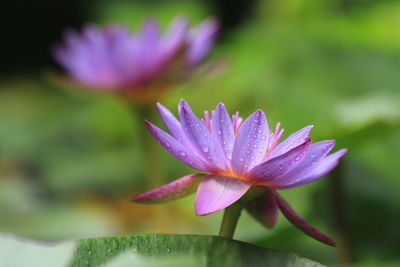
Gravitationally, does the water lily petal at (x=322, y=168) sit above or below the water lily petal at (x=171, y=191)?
below

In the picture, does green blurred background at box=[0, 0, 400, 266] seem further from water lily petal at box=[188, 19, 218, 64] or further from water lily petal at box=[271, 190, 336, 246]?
water lily petal at box=[271, 190, 336, 246]

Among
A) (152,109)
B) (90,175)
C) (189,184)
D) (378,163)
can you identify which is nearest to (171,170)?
(90,175)

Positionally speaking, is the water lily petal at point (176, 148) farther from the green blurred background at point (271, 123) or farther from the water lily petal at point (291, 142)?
the green blurred background at point (271, 123)

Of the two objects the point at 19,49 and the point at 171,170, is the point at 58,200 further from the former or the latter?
the point at 19,49

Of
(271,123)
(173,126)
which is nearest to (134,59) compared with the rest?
(271,123)

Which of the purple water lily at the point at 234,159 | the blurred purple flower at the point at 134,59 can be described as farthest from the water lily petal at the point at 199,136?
the blurred purple flower at the point at 134,59

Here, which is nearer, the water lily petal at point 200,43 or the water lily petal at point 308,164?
the water lily petal at point 308,164
